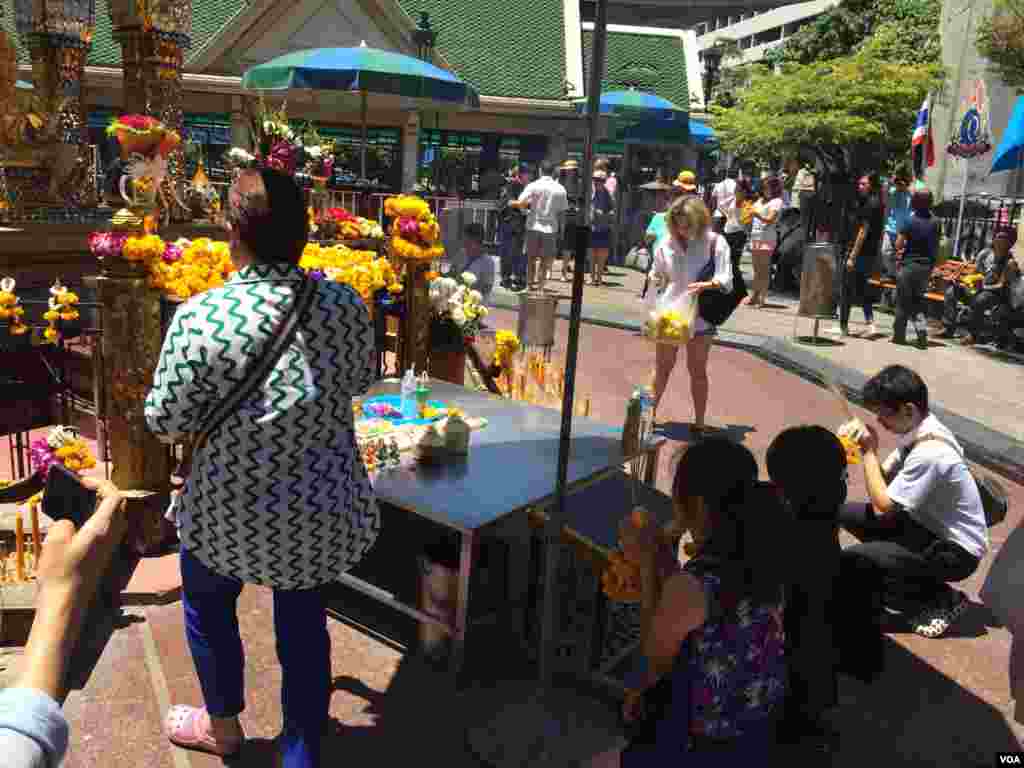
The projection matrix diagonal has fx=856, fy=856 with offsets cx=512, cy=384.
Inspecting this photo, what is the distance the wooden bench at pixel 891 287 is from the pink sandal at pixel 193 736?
11881 millimetres

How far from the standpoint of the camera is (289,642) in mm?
2527

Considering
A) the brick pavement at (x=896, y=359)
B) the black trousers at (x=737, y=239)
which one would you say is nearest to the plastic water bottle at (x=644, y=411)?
the brick pavement at (x=896, y=359)

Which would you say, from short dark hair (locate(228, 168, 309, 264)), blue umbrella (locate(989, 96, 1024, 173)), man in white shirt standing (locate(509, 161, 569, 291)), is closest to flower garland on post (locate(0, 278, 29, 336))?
short dark hair (locate(228, 168, 309, 264))

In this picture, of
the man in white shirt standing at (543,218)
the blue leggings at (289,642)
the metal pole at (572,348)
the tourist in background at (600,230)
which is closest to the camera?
the blue leggings at (289,642)

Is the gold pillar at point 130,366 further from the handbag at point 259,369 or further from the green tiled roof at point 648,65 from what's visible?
the green tiled roof at point 648,65

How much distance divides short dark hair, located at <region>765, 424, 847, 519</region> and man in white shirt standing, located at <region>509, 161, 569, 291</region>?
9528 millimetres

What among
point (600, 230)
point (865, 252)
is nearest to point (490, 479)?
point (865, 252)

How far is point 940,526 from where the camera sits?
12.6 feet

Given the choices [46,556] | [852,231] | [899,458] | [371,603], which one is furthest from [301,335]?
[852,231]

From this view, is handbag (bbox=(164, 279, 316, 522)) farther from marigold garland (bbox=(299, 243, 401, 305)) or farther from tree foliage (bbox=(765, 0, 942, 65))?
tree foliage (bbox=(765, 0, 942, 65))

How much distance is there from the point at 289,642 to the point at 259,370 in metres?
0.84

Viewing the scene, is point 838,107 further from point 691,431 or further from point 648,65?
point 648,65

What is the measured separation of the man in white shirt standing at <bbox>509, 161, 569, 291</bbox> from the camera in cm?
1234

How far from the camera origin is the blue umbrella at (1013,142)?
6512 mm
